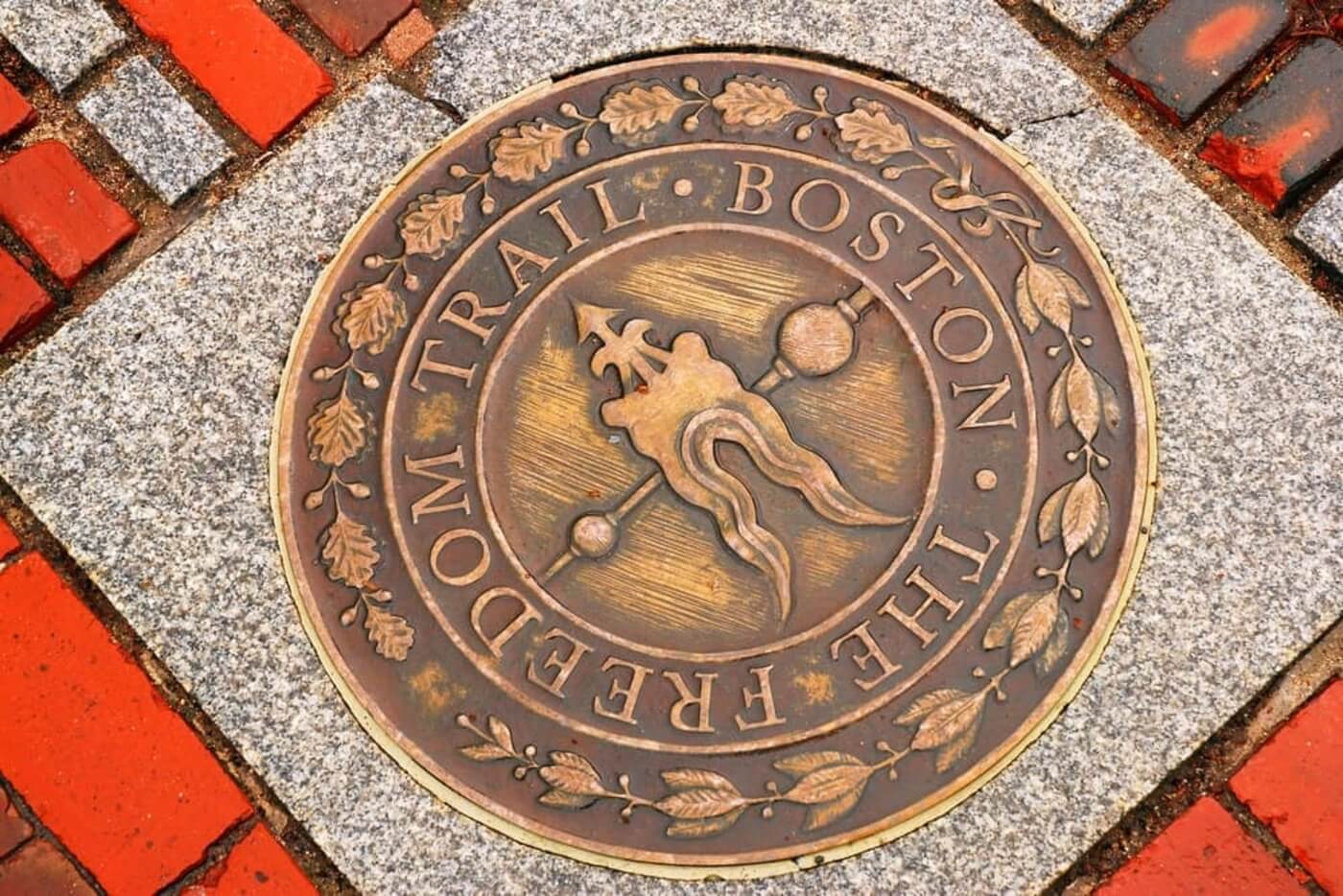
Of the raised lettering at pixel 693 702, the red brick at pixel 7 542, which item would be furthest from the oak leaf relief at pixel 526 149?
the red brick at pixel 7 542

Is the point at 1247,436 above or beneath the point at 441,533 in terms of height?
beneath

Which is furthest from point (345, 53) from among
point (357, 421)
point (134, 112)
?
point (357, 421)

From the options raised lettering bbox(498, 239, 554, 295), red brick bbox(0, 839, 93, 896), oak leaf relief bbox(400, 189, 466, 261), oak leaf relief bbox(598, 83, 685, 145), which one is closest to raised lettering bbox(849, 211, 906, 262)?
oak leaf relief bbox(598, 83, 685, 145)

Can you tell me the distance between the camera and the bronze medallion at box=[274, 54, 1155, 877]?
174cm

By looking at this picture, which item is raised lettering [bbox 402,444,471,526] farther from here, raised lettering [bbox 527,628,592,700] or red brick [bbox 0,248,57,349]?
red brick [bbox 0,248,57,349]

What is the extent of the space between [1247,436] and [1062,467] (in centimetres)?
33

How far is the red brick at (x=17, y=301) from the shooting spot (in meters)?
1.94

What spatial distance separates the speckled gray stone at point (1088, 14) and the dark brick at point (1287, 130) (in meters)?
0.27

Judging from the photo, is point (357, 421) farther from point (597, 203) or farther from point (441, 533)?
point (597, 203)

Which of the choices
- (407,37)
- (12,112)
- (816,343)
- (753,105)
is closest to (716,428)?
(816,343)

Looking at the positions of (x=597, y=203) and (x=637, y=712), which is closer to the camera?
(x=637, y=712)

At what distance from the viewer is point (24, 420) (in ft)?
6.24

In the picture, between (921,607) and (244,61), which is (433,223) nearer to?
(244,61)

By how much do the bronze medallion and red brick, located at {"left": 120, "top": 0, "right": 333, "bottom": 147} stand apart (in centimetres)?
28
